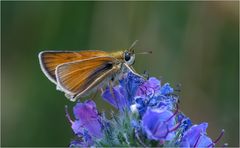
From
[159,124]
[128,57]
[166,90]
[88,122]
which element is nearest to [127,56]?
[128,57]

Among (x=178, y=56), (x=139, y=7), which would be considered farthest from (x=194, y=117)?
(x=139, y=7)

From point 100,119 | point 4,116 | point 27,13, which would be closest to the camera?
point 100,119

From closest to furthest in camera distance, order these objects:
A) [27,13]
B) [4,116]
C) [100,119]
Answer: [100,119]
[4,116]
[27,13]

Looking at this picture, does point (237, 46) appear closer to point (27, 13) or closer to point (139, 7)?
point (139, 7)

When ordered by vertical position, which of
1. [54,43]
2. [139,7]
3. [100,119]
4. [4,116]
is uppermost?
[139,7]

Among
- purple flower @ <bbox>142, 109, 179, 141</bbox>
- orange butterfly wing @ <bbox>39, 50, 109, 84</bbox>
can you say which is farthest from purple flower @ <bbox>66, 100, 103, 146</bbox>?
purple flower @ <bbox>142, 109, 179, 141</bbox>

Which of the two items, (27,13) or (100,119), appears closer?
(100,119)

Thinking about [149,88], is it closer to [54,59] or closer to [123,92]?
[123,92]

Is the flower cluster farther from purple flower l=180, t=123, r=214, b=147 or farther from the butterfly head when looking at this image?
the butterfly head
